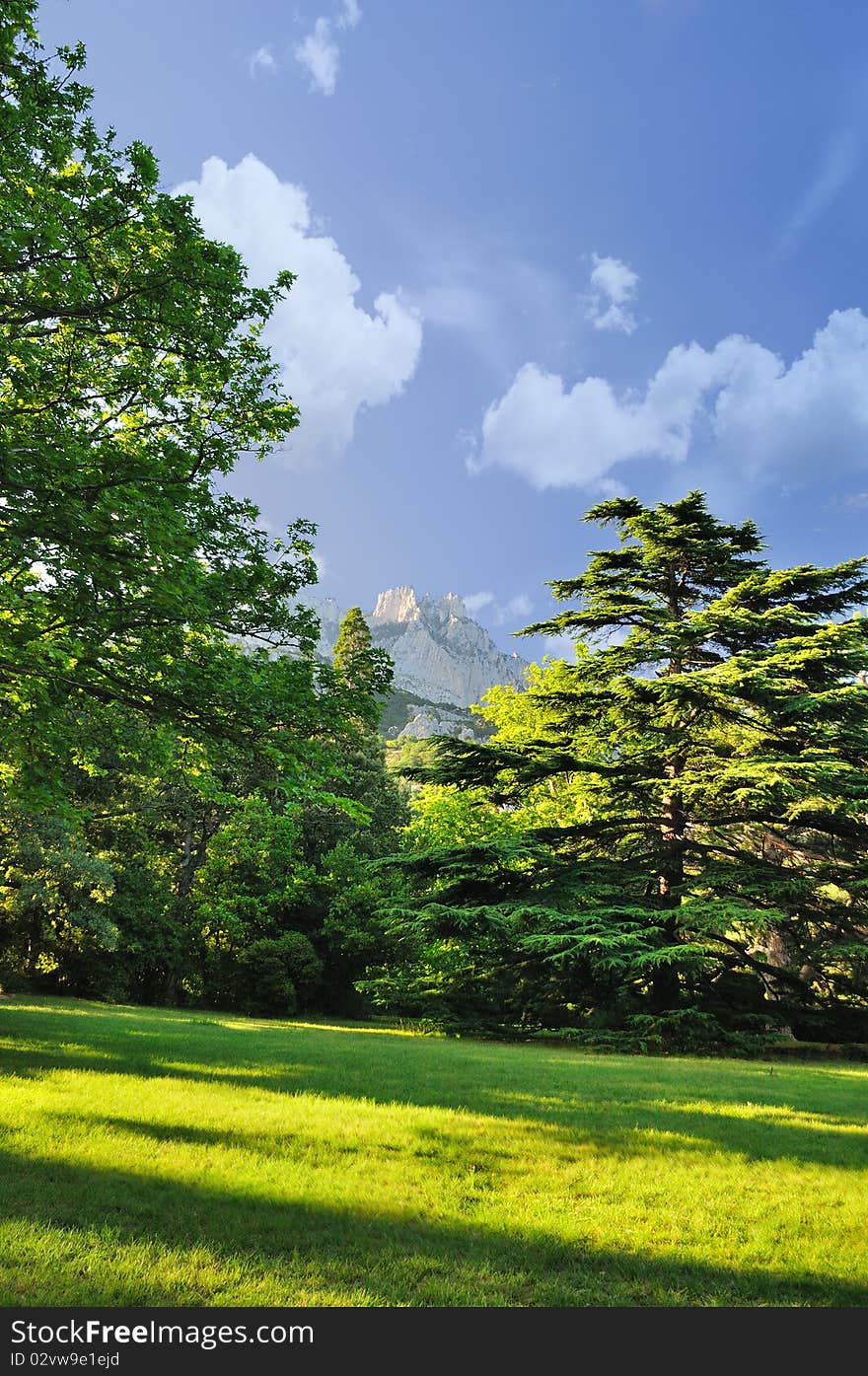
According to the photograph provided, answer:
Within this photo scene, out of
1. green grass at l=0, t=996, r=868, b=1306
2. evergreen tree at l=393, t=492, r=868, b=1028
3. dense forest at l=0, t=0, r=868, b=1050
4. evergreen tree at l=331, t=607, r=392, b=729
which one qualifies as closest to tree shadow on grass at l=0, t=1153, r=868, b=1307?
green grass at l=0, t=996, r=868, b=1306

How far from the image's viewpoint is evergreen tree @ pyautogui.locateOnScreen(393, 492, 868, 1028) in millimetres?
17953

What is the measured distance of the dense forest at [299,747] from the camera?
30.5ft

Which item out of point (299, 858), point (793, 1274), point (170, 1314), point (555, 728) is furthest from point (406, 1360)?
point (299, 858)

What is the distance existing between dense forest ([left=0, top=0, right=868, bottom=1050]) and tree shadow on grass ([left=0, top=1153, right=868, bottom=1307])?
18.1 feet

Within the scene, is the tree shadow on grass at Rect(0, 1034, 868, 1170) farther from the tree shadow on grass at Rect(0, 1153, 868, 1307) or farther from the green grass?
the tree shadow on grass at Rect(0, 1153, 868, 1307)

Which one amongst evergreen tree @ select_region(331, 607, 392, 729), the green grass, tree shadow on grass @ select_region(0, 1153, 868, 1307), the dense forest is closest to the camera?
tree shadow on grass @ select_region(0, 1153, 868, 1307)

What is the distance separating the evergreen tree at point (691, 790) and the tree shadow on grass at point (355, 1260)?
1267 cm

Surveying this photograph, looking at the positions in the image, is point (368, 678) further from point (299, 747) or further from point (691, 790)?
point (691, 790)

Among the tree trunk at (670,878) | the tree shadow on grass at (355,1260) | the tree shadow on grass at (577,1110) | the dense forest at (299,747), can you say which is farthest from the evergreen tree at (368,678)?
the tree trunk at (670,878)

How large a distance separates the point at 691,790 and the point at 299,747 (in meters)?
13.3

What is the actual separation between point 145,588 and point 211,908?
20.8 m

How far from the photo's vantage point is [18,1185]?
15.7ft

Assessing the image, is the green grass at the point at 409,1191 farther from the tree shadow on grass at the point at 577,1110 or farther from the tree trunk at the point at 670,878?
the tree trunk at the point at 670,878

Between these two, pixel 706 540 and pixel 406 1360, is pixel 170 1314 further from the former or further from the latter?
pixel 706 540
